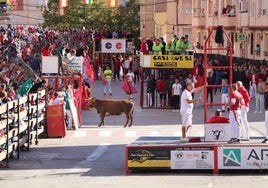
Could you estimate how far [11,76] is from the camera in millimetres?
47438

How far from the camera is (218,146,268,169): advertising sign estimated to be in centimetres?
2347

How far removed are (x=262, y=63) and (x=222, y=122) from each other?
1169 inches

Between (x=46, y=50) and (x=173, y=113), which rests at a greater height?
(x=46, y=50)

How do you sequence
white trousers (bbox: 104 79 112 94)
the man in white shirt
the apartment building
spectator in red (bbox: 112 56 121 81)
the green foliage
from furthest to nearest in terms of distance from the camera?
1. the green foliage
2. spectator in red (bbox: 112 56 121 81)
3. the apartment building
4. white trousers (bbox: 104 79 112 94)
5. the man in white shirt

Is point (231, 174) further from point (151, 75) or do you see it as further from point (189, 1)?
point (189, 1)

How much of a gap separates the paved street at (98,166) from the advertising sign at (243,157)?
9.9 inches

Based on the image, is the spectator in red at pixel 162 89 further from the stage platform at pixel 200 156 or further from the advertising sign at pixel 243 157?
the advertising sign at pixel 243 157

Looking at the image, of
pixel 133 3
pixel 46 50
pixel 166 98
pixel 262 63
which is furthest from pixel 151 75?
pixel 133 3

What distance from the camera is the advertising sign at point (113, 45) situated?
6694cm

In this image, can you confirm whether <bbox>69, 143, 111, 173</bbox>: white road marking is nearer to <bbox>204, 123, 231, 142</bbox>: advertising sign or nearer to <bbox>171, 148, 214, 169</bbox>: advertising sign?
<bbox>171, 148, 214, 169</bbox>: advertising sign

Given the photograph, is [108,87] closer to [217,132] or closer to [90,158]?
[90,158]

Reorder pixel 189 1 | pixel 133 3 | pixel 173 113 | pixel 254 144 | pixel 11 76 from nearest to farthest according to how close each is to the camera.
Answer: pixel 254 144 < pixel 173 113 < pixel 11 76 < pixel 189 1 < pixel 133 3

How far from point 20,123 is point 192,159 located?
18.9ft

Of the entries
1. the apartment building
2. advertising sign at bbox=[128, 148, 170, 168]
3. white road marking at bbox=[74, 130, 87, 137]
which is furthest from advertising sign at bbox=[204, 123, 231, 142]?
the apartment building
